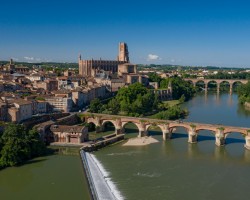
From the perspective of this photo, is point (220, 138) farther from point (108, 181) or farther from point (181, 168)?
point (108, 181)

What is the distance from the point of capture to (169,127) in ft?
109

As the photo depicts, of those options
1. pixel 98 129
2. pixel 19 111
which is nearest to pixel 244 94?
pixel 98 129

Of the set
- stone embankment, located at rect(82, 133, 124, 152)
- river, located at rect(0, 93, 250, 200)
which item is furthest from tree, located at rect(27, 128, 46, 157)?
stone embankment, located at rect(82, 133, 124, 152)

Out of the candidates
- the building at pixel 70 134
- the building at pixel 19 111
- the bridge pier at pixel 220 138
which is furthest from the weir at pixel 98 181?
the bridge pier at pixel 220 138

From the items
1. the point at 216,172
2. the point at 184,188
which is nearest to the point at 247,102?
the point at 216,172

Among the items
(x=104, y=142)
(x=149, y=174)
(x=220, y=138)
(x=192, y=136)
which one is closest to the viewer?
(x=149, y=174)

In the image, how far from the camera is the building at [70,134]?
30.8 m

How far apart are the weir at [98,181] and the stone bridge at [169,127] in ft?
28.8

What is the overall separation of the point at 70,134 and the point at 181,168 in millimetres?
10508

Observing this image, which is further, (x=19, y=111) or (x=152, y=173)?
(x=19, y=111)

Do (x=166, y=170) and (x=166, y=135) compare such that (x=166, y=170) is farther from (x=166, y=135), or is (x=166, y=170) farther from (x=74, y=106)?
(x=74, y=106)

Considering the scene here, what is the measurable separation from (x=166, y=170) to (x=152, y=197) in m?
4.83

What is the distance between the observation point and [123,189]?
21141mm

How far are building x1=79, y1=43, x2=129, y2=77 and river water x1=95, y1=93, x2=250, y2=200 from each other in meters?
44.9
